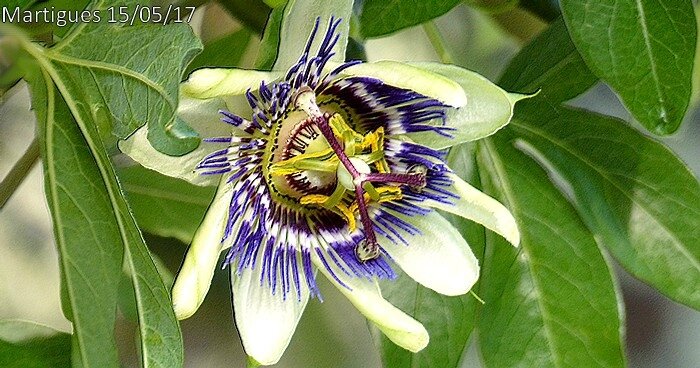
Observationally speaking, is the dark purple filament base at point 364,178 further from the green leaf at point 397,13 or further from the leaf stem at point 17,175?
the leaf stem at point 17,175

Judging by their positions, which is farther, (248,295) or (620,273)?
(620,273)

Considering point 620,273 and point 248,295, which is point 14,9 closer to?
point 248,295

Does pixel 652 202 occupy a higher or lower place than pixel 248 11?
lower

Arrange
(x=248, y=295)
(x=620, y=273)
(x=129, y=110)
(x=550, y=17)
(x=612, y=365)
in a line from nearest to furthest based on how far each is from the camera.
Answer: (x=129, y=110) < (x=248, y=295) < (x=612, y=365) < (x=550, y=17) < (x=620, y=273)

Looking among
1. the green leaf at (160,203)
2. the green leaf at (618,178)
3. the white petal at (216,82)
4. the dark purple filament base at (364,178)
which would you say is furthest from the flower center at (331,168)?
the green leaf at (160,203)

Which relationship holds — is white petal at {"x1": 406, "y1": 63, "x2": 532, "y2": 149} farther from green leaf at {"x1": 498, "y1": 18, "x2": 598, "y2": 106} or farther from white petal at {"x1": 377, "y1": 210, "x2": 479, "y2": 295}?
green leaf at {"x1": 498, "y1": 18, "x2": 598, "y2": 106}

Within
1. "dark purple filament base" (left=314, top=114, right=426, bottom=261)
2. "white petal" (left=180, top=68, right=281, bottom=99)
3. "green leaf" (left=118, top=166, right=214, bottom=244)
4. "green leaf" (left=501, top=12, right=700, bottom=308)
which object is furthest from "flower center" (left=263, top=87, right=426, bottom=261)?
"green leaf" (left=118, top=166, right=214, bottom=244)

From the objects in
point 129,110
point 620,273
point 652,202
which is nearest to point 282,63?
point 129,110

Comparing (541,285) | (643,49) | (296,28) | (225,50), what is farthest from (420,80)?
(225,50)
